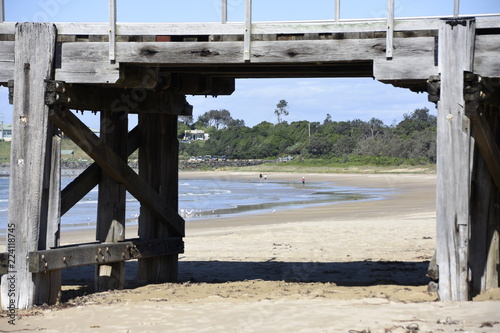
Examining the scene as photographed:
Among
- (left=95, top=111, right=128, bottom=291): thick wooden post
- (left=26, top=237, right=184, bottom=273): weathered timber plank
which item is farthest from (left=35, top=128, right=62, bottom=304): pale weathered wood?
(left=95, top=111, right=128, bottom=291): thick wooden post

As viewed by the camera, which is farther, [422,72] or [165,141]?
[165,141]

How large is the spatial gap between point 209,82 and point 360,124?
9742 centimetres

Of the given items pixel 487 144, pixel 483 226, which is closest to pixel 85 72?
pixel 487 144

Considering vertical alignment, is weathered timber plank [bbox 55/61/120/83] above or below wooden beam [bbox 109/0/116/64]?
below

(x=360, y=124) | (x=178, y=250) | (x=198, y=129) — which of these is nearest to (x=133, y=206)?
(x=178, y=250)

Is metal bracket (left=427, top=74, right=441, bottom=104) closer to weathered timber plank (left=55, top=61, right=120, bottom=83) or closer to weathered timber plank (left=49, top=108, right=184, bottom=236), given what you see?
weathered timber plank (left=55, top=61, right=120, bottom=83)

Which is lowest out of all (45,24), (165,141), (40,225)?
(40,225)

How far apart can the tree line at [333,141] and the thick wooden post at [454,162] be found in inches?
→ 2543

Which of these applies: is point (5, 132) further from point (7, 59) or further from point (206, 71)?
point (7, 59)

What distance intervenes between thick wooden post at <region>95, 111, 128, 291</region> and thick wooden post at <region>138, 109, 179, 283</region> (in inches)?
19.1

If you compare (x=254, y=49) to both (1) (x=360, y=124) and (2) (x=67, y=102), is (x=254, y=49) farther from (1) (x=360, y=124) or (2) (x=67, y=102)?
(1) (x=360, y=124)

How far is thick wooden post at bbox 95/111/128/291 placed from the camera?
9.30 metres

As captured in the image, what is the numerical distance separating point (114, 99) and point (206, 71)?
4.14ft

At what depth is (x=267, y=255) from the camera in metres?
14.0
